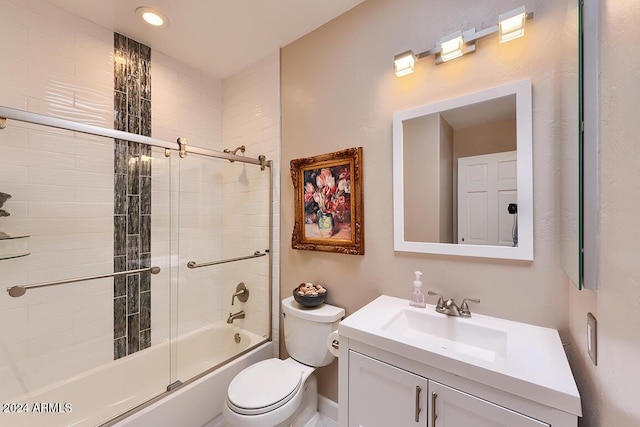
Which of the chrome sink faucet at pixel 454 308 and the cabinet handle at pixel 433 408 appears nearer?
the cabinet handle at pixel 433 408

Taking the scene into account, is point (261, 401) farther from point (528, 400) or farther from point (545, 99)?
point (545, 99)

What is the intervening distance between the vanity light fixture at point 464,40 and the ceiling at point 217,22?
0.61 meters

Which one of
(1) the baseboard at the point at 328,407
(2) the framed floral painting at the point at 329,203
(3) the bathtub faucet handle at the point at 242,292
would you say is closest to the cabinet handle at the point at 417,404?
(2) the framed floral painting at the point at 329,203

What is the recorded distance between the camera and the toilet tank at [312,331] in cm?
158

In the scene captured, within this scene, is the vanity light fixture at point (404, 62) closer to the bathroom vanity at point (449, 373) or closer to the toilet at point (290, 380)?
the bathroom vanity at point (449, 373)

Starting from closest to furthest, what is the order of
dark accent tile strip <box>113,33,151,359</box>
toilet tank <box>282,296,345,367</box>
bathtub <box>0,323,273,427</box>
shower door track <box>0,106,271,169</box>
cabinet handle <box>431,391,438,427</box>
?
cabinet handle <box>431,391,438,427</box> < shower door track <box>0,106,271,169</box> < bathtub <box>0,323,273,427</box> < toilet tank <box>282,296,345,367</box> < dark accent tile strip <box>113,33,151,359</box>

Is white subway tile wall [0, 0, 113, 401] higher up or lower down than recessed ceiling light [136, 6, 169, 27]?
lower down

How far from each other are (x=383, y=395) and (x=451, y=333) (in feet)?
1.38

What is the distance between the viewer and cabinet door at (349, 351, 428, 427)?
95 centimetres

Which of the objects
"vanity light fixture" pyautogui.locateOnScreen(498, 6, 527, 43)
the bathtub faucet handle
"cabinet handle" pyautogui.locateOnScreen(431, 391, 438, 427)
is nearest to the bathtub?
the bathtub faucet handle

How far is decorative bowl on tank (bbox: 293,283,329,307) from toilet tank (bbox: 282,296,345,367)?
0.05 m

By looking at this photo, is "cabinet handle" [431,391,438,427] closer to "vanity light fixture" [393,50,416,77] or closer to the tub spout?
"vanity light fixture" [393,50,416,77]

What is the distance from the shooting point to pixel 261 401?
129 cm

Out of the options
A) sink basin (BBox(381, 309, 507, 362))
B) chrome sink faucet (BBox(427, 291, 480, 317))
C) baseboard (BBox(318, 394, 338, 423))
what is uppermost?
chrome sink faucet (BBox(427, 291, 480, 317))
